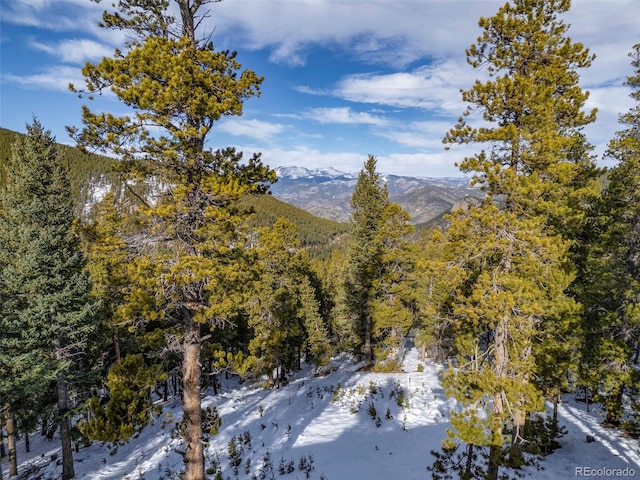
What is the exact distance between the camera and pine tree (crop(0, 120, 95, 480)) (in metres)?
15.3

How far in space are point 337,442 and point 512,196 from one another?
11438 millimetres

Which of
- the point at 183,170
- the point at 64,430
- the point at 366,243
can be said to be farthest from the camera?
the point at 366,243

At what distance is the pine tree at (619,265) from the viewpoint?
42.4 ft

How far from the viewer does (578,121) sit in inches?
403

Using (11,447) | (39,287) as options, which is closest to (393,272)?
(39,287)

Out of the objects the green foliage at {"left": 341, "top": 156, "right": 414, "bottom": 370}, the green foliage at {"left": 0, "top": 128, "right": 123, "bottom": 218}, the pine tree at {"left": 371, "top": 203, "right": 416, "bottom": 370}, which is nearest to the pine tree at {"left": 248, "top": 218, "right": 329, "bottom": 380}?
the green foliage at {"left": 341, "top": 156, "right": 414, "bottom": 370}

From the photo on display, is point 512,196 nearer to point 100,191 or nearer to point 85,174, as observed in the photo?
point 100,191

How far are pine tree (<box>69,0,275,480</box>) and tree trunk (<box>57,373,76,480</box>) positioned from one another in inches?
474

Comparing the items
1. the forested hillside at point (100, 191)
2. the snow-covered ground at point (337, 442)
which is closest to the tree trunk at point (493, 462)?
the snow-covered ground at point (337, 442)

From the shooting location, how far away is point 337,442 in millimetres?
14062

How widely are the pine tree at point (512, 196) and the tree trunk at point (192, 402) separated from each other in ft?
19.9

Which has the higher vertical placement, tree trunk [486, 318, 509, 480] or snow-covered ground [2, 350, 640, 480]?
tree trunk [486, 318, 509, 480]

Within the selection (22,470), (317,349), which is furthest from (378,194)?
(22,470)

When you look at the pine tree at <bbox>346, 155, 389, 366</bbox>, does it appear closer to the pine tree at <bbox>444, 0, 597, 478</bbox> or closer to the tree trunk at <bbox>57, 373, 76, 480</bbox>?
the pine tree at <bbox>444, 0, 597, 478</bbox>
